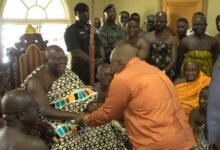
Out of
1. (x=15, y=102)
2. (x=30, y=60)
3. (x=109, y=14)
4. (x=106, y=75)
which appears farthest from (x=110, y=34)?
(x=15, y=102)

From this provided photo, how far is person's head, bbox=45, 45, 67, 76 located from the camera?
2.61 meters

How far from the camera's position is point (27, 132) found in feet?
5.65

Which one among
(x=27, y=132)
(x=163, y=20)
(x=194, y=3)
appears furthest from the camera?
(x=194, y=3)

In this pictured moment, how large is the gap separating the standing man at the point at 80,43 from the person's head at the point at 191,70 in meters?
0.80

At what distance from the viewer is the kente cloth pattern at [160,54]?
3924mm

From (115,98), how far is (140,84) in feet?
0.54

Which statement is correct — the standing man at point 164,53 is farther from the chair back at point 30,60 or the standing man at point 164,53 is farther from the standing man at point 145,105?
the standing man at point 145,105

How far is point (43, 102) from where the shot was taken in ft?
8.31

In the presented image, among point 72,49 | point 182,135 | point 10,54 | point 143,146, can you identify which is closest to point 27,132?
point 143,146

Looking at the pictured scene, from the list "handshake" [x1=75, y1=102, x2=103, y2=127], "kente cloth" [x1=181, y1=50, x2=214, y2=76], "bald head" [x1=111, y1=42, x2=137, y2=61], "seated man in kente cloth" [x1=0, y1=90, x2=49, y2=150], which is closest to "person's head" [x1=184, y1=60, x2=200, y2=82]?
"kente cloth" [x1=181, y1=50, x2=214, y2=76]

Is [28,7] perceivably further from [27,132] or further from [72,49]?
[27,132]

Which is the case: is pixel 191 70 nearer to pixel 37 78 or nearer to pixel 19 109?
pixel 37 78

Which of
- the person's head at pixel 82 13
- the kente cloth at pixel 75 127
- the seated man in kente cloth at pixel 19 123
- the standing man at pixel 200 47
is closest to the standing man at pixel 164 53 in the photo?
the standing man at pixel 200 47

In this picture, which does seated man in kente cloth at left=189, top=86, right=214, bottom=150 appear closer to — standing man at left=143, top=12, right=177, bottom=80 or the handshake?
the handshake
